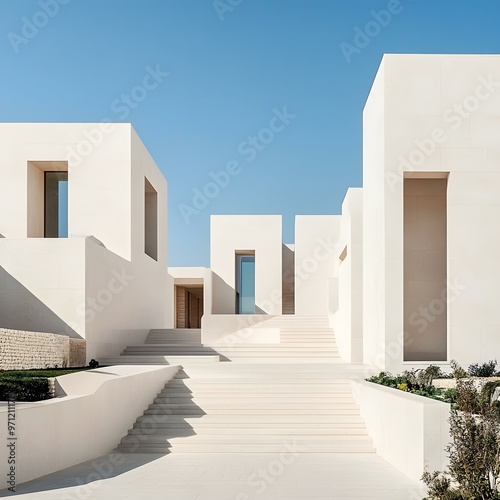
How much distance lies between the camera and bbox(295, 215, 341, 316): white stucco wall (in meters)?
29.1

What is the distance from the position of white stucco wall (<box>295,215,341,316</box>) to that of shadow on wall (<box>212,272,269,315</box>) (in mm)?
3336

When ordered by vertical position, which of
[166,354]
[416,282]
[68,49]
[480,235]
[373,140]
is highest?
[68,49]

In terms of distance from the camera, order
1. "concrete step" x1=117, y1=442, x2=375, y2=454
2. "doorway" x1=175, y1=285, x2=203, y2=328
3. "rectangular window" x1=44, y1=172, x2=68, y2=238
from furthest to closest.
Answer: "doorway" x1=175, y1=285, x2=203, y2=328
"rectangular window" x1=44, y1=172, x2=68, y2=238
"concrete step" x1=117, y1=442, x2=375, y2=454

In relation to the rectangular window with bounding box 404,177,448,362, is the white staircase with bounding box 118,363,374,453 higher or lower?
lower

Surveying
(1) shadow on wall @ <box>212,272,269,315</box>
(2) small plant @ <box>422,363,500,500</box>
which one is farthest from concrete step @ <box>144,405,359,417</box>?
(1) shadow on wall @ <box>212,272,269,315</box>

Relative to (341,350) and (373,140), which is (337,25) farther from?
(341,350)

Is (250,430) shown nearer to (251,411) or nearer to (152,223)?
(251,411)

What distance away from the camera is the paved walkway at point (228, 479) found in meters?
6.84

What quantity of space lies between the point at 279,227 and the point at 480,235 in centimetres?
1841

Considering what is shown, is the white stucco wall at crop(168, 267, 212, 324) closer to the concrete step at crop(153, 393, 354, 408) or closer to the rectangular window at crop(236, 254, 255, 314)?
the rectangular window at crop(236, 254, 255, 314)

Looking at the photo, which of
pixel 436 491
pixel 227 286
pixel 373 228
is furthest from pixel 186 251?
pixel 436 491

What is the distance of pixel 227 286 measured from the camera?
30.3 m

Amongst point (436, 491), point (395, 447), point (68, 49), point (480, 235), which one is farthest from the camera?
point (480, 235)

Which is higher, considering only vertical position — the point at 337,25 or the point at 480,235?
the point at 337,25
